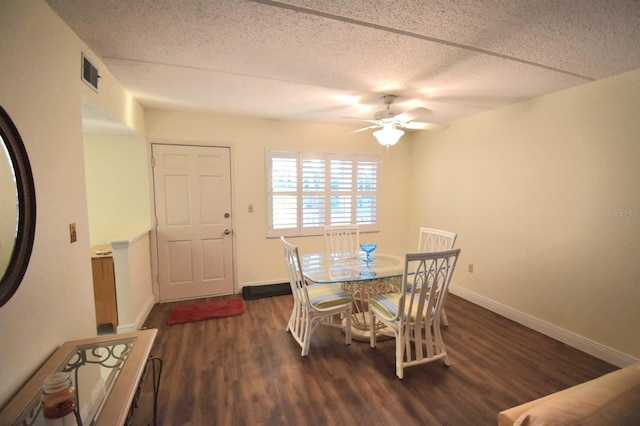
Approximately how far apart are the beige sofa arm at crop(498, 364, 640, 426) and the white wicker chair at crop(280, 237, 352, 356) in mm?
1537

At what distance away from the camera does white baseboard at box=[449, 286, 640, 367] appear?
7.35 feet

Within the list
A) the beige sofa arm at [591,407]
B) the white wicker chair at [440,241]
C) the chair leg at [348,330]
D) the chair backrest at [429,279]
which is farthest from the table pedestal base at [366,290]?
the beige sofa arm at [591,407]

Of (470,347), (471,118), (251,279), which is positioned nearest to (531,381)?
(470,347)

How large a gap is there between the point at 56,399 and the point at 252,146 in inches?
126

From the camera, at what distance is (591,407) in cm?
85

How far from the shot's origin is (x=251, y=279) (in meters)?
3.86

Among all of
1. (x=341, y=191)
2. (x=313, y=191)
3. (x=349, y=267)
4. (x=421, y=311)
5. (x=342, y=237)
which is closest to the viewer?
(x=421, y=311)

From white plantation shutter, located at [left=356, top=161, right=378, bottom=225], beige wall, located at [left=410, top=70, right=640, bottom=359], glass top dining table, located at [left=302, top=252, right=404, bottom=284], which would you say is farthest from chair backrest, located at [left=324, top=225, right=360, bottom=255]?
beige wall, located at [left=410, top=70, right=640, bottom=359]

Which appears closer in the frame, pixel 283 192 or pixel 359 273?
pixel 359 273

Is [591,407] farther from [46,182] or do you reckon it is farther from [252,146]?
[252,146]

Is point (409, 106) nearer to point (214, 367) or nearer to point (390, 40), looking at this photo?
point (390, 40)

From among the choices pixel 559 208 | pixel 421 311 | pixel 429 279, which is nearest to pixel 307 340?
pixel 421 311

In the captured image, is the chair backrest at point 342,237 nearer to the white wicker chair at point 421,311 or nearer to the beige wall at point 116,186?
the white wicker chair at point 421,311

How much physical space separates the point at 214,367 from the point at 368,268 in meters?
1.54
